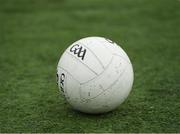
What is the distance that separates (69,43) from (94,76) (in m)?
3.90

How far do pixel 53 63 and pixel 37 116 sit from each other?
2.37 metres

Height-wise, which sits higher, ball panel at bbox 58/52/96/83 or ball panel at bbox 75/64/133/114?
ball panel at bbox 58/52/96/83

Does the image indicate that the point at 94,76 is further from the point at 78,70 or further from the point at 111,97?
the point at 111,97

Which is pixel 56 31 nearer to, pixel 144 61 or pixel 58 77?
pixel 144 61

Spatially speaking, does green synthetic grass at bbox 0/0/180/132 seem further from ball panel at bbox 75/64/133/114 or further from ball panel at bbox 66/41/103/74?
ball panel at bbox 66/41/103/74

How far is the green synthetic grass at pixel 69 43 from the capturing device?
4.98 m

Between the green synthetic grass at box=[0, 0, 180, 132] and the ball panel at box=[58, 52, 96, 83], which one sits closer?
the ball panel at box=[58, 52, 96, 83]

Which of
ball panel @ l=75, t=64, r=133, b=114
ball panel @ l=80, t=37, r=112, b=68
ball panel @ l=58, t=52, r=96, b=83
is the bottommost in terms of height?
ball panel @ l=75, t=64, r=133, b=114

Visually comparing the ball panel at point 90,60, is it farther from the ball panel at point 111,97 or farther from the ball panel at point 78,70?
the ball panel at point 111,97

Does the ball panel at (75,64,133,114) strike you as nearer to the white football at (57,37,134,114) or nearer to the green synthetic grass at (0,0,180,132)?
the white football at (57,37,134,114)

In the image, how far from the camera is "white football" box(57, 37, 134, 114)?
4.80 metres

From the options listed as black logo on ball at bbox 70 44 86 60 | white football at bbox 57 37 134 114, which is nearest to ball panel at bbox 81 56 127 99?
white football at bbox 57 37 134 114

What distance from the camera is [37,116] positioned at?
5.16 m

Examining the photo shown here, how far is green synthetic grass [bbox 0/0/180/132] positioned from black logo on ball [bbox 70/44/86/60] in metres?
0.72
